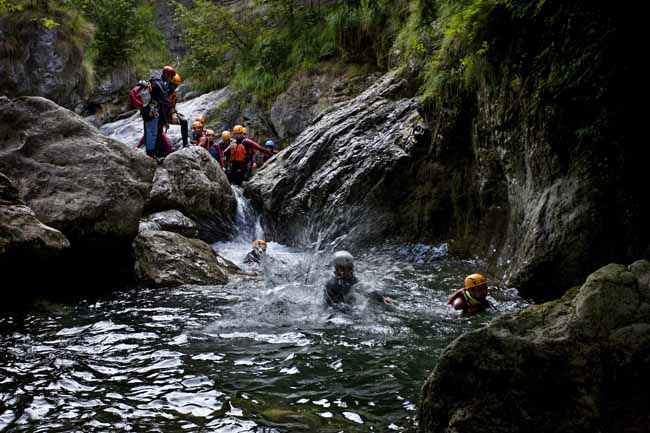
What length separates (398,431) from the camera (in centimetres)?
334

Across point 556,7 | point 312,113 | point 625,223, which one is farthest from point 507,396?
point 312,113

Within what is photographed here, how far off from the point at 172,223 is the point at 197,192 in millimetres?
1272

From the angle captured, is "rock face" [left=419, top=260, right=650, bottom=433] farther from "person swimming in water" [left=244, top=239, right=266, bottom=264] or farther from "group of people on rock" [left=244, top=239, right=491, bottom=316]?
"person swimming in water" [left=244, top=239, right=266, bottom=264]

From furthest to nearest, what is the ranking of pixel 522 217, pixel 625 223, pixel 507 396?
pixel 522 217 < pixel 625 223 < pixel 507 396

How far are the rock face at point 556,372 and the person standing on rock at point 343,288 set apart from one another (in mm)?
3620

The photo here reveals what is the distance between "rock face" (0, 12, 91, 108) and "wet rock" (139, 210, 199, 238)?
9.06m

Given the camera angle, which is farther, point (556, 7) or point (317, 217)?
point (317, 217)

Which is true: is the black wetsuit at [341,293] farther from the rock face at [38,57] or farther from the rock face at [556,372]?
the rock face at [38,57]

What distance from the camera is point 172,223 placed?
10.9m

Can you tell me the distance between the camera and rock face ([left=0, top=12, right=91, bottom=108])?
663 inches

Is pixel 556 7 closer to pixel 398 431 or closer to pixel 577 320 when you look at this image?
pixel 577 320

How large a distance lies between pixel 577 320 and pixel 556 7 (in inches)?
175

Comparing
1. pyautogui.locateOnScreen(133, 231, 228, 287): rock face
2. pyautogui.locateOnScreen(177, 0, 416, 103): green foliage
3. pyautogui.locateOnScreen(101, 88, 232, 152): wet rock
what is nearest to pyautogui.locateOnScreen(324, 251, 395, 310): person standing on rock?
pyautogui.locateOnScreen(133, 231, 228, 287): rock face

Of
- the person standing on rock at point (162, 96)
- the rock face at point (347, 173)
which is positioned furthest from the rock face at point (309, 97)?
the person standing on rock at point (162, 96)
